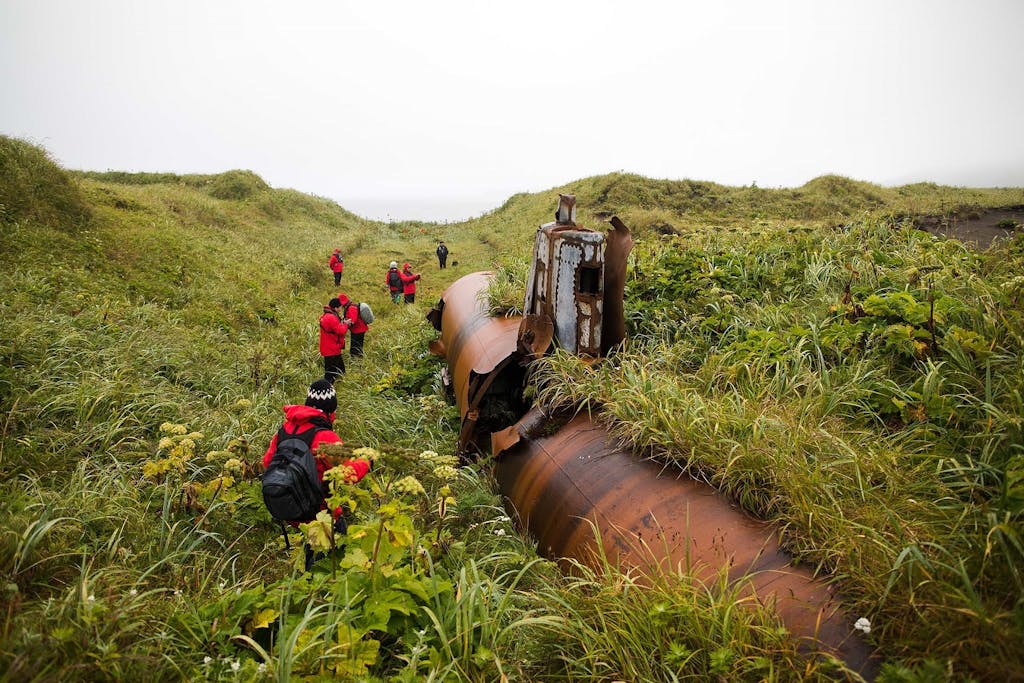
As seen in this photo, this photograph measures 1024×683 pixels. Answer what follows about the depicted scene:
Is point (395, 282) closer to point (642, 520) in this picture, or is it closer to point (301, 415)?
point (301, 415)

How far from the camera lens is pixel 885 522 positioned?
2010 millimetres

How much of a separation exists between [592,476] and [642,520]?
393 mm

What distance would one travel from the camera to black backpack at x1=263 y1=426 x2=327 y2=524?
2.74 m

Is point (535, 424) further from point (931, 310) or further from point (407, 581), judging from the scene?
point (931, 310)

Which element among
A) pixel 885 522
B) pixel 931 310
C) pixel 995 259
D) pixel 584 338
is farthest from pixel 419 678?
pixel 995 259

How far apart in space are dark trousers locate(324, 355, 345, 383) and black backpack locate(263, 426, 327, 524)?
14.1ft

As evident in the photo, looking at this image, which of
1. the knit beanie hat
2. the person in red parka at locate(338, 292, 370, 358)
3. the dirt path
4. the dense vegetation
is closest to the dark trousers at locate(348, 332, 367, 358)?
the person in red parka at locate(338, 292, 370, 358)

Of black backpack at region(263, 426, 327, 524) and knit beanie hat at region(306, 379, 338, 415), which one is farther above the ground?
knit beanie hat at region(306, 379, 338, 415)

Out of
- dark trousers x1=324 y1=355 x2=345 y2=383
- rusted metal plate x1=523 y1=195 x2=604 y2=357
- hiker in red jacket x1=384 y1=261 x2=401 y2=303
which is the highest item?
rusted metal plate x1=523 y1=195 x2=604 y2=357

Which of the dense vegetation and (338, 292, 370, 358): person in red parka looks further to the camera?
(338, 292, 370, 358): person in red parka

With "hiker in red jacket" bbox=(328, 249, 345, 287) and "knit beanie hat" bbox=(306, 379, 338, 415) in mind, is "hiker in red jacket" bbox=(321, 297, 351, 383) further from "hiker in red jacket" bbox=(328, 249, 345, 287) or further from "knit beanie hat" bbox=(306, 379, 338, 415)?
"hiker in red jacket" bbox=(328, 249, 345, 287)

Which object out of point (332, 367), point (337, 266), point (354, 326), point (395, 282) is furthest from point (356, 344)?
point (337, 266)

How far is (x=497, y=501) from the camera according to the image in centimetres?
342

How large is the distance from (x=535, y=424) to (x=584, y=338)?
842 millimetres
